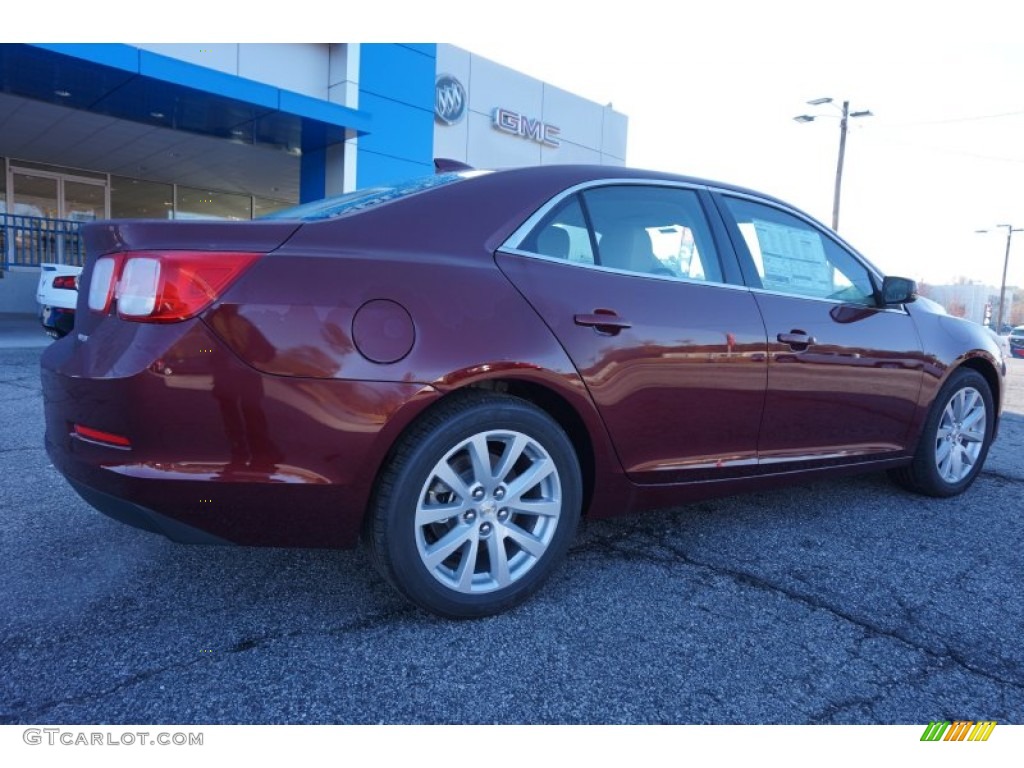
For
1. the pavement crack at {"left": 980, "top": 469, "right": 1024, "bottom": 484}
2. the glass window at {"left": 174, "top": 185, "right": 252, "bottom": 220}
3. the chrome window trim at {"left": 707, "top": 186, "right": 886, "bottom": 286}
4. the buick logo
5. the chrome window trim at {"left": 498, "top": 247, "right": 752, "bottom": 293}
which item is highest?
the buick logo

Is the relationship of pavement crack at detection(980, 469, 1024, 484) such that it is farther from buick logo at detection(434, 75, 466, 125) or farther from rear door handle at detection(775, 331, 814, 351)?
buick logo at detection(434, 75, 466, 125)

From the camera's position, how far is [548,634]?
86.4 inches

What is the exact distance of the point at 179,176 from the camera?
18.3 m

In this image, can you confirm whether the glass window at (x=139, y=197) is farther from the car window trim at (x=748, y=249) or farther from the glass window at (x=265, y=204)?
the car window trim at (x=748, y=249)

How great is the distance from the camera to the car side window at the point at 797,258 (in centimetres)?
305

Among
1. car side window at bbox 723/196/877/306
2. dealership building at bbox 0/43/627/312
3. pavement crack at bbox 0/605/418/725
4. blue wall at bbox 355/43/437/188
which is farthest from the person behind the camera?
blue wall at bbox 355/43/437/188

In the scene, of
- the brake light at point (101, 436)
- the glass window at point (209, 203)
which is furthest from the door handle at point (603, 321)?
the glass window at point (209, 203)

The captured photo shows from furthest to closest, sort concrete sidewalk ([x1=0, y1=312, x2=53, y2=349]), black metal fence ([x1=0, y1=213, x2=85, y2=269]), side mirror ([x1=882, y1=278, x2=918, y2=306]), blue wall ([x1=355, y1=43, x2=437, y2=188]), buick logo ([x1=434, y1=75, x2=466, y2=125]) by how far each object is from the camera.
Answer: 1. buick logo ([x1=434, y1=75, x2=466, y2=125])
2. black metal fence ([x1=0, y1=213, x2=85, y2=269])
3. blue wall ([x1=355, y1=43, x2=437, y2=188])
4. concrete sidewalk ([x1=0, y1=312, x2=53, y2=349])
5. side mirror ([x1=882, y1=278, x2=918, y2=306])

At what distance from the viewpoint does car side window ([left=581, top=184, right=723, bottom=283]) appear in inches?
103

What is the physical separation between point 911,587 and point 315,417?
2.26 meters

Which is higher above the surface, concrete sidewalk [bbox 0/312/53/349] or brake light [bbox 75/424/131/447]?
brake light [bbox 75/424/131/447]

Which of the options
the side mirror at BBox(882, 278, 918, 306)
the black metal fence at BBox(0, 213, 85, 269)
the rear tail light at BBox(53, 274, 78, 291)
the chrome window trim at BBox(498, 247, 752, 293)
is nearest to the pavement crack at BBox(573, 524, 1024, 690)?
the chrome window trim at BBox(498, 247, 752, 293)

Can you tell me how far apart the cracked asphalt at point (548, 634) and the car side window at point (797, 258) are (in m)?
1.12

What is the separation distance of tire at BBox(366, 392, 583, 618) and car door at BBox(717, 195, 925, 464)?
1102 millimetres
